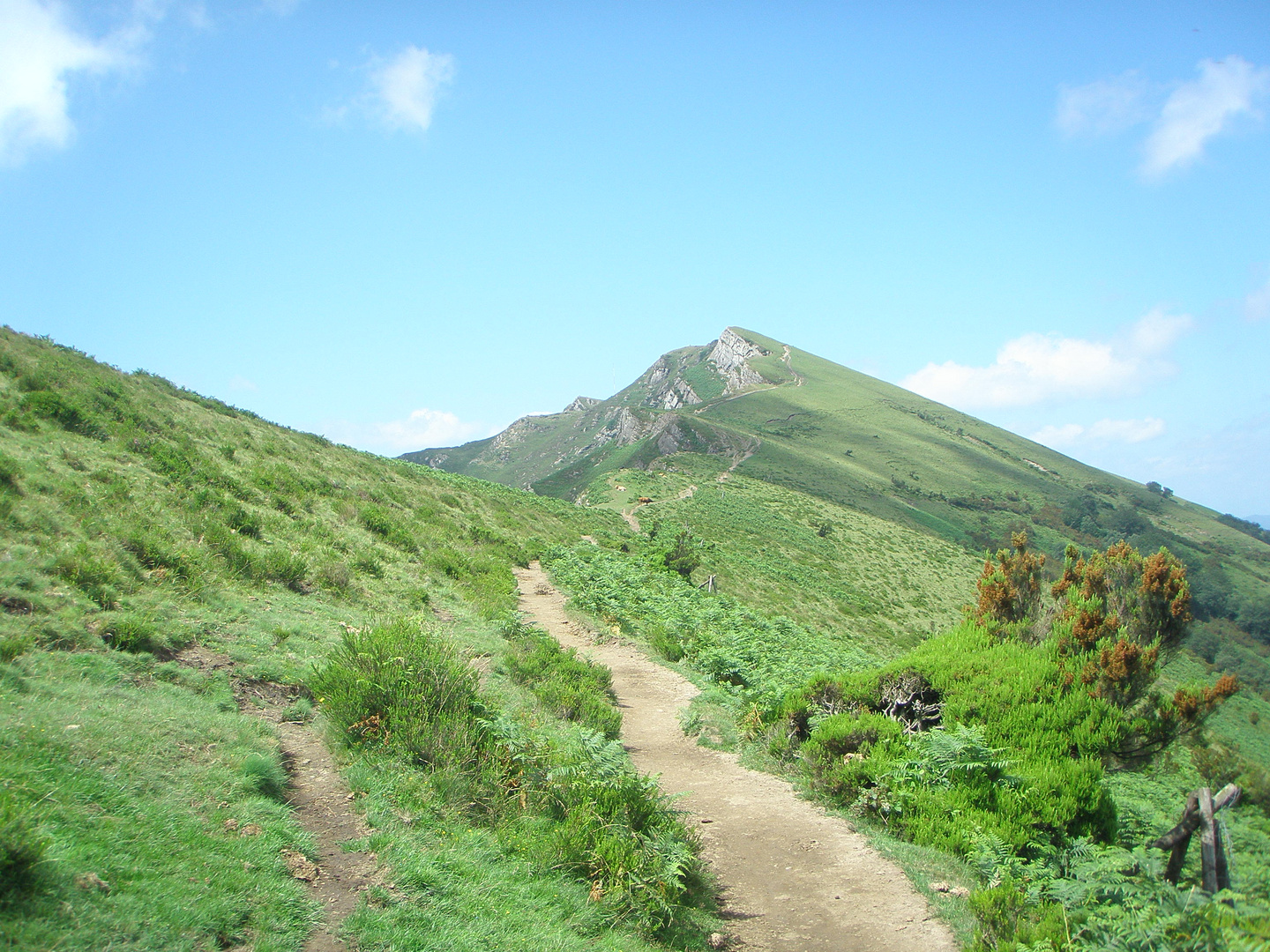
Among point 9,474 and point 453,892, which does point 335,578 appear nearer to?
point 9,474

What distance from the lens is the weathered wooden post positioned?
407 cm

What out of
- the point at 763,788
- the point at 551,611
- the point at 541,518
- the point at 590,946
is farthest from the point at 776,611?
the point at 590,946

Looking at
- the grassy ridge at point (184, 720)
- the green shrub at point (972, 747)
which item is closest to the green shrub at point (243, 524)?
the grassy ridge at point (184, 720)

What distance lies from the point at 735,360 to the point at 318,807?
596ft

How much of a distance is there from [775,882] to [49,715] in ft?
18.9

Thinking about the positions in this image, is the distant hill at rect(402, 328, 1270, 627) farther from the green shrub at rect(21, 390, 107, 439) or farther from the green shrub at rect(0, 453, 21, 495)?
the green shrub at rect(0, 453, 21, 495)

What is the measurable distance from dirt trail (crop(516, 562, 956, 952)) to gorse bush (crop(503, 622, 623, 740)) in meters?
0.60

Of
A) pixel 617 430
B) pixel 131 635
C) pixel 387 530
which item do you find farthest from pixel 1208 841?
pixel 617 430

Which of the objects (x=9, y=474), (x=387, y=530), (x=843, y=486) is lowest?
A: (x=387, y=530)

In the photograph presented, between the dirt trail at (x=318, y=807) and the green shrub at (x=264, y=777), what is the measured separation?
0.11 metres

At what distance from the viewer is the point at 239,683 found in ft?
22.9

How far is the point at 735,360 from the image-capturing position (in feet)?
595

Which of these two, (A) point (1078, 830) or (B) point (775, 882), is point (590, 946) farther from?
(A) point (1078, 830)

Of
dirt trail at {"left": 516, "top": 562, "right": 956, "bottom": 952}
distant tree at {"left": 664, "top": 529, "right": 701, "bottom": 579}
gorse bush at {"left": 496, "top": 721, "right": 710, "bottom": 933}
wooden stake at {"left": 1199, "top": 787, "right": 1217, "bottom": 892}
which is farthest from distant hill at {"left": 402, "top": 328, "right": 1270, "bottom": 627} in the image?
wooden stake at {"left": 1199, "top": 787, "right": 1217, "bottom": 892}
